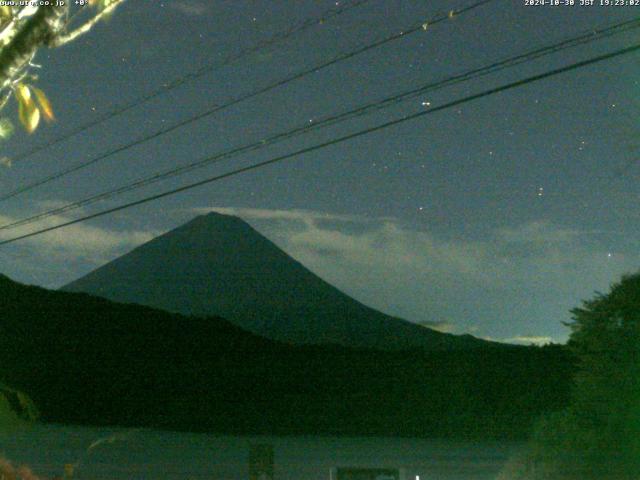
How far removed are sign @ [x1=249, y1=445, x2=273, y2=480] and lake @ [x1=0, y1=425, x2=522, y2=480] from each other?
20.3ft

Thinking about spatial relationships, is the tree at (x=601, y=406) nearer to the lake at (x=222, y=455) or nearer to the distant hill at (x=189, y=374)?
the lake at (x=222, y=455)

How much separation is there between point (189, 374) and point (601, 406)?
559 inches

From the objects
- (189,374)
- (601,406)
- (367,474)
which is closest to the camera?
(367,474)

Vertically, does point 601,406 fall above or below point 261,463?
above

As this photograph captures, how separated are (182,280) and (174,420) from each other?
14.2 metres

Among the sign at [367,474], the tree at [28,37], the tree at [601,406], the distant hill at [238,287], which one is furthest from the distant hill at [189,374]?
the tree at [28,37]

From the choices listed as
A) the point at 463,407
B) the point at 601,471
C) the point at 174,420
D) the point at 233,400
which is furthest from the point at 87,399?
the point at 601,471

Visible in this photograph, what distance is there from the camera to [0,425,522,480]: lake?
47.5 feet

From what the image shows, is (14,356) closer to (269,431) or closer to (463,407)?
(269,431)

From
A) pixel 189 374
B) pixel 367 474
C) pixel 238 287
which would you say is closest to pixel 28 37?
pixel 367 474

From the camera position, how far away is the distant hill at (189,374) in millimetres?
17859

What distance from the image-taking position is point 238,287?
31.4 meters

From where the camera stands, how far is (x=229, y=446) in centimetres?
1781

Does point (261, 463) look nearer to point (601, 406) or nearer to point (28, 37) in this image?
point (601, 406)
